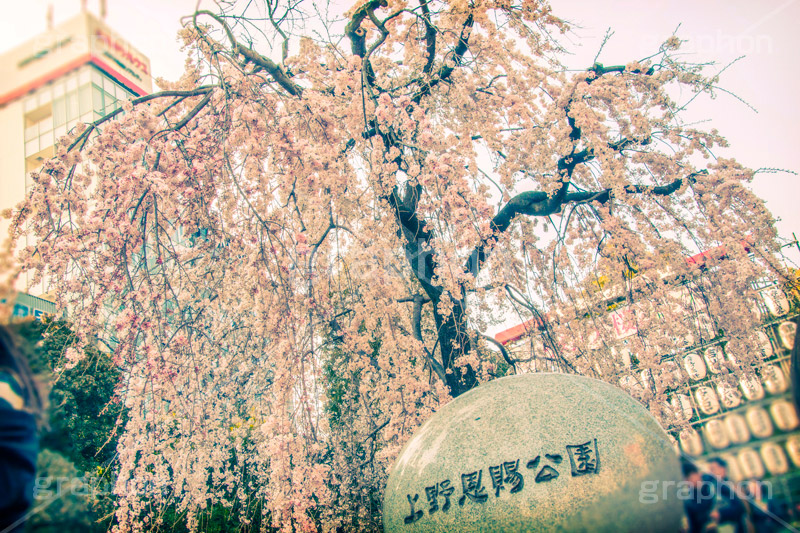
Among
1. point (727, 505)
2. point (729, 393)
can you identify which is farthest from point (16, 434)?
point (729, 393)

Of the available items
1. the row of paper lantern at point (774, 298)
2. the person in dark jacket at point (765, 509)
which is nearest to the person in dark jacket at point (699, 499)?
the person in dark jacket at point (765, 509)

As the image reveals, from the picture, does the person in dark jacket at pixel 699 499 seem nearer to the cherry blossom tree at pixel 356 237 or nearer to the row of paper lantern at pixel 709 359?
the cherry blossom tree at pixel 356 237

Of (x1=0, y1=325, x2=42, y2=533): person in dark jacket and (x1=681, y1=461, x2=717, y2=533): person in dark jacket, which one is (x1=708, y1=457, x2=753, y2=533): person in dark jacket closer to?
(x1=681, y1=461, x2=717, y2=533): person in dark jacket

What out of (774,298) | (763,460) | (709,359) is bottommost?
(763,460)

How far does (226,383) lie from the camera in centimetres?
541

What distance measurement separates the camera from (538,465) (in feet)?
7.91

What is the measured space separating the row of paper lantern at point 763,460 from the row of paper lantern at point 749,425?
2 cm

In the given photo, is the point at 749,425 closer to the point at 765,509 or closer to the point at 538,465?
the point at 765,509

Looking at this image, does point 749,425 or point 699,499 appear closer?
point 749,425

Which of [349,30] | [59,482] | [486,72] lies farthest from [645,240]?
[59,482]

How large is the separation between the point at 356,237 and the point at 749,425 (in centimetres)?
319

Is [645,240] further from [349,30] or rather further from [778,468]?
[778,468]

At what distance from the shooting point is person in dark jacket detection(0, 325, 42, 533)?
1.28m

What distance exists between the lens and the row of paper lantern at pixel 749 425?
1.26m
